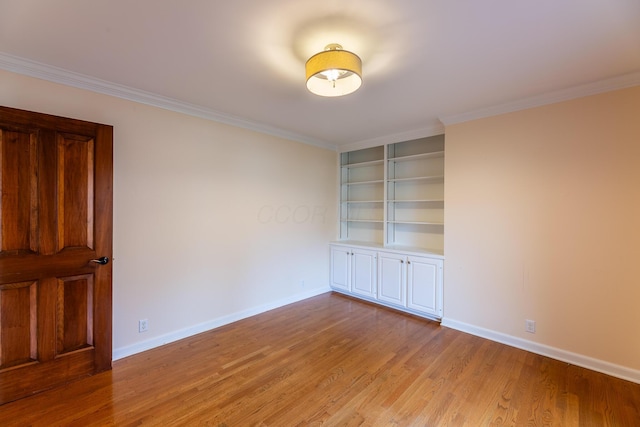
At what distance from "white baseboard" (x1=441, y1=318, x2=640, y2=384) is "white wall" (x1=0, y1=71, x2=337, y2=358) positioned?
2.27 meters

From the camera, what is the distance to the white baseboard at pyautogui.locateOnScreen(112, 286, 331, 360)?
267cm

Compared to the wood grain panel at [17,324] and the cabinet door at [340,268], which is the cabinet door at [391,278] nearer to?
the cabinet door at [340,268]

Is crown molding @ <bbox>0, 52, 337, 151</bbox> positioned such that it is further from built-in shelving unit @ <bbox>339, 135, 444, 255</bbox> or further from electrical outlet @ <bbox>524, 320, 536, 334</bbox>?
electrical outlet @ <bbox>524, 320, 536, 334</bbox>

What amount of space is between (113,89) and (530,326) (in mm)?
4616

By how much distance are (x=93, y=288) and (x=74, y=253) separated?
1.09 ft

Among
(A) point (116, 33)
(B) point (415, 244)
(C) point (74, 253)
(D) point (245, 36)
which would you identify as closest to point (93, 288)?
(C) point (74, 253)

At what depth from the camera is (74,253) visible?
89.7 inches

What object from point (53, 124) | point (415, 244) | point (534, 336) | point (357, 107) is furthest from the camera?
point (415, 244)

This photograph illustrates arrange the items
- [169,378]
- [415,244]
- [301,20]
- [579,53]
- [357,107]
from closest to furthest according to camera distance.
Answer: [301,20], [579,53], [169,378], [357,107], [415,244]

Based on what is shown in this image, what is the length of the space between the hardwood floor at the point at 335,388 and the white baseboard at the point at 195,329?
0.29 ft

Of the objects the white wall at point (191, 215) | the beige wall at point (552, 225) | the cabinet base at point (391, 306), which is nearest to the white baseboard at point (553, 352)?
the beige wall at point (552, 225)

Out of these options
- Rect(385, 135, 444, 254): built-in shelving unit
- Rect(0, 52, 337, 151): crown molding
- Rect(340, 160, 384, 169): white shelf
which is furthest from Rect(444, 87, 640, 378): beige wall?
Rect(0, 52, 337, 151): crown molding

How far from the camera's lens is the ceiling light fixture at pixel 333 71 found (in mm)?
1782

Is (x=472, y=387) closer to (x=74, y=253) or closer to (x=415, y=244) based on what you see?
(x=415, y=244)
